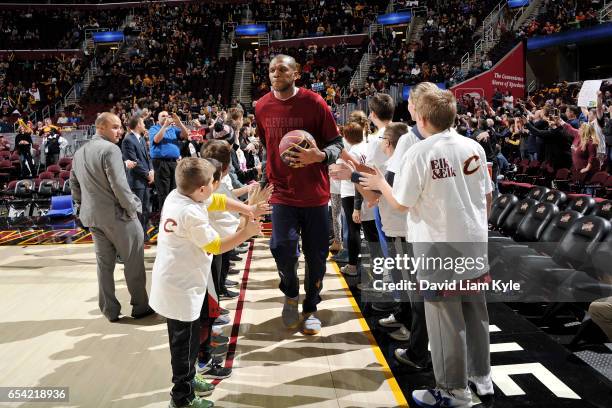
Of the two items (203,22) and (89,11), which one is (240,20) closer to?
(203,22)

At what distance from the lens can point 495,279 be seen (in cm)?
498

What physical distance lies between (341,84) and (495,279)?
70.8ft

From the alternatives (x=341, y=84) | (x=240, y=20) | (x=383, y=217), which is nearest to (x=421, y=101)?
(x=383, y=217)

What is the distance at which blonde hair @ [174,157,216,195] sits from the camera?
9.39 feet

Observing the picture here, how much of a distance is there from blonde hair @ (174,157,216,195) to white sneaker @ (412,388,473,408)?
1.74m

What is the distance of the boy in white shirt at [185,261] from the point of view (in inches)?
111

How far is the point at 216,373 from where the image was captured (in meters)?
3.35

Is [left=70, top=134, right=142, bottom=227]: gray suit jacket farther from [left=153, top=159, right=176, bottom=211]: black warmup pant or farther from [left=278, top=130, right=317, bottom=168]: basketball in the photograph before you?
[left=153, top=159, right=176, bottom=211]: black warmup pant

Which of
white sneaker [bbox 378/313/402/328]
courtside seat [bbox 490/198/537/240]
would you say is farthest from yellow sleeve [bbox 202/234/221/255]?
courtside seat [bbox 490/198/537/240]

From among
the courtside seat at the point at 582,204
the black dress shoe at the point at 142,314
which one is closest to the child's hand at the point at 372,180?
the black dress shoe at the point at 142,314

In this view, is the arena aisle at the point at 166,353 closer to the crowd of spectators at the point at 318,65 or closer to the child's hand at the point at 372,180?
the child's hand at the point at 372,180

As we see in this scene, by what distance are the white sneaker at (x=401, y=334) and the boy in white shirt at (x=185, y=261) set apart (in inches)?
61.8

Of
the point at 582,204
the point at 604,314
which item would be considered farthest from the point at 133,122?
the point at 604,314

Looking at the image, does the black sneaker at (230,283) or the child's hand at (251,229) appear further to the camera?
the black sneaker at (230,283)
